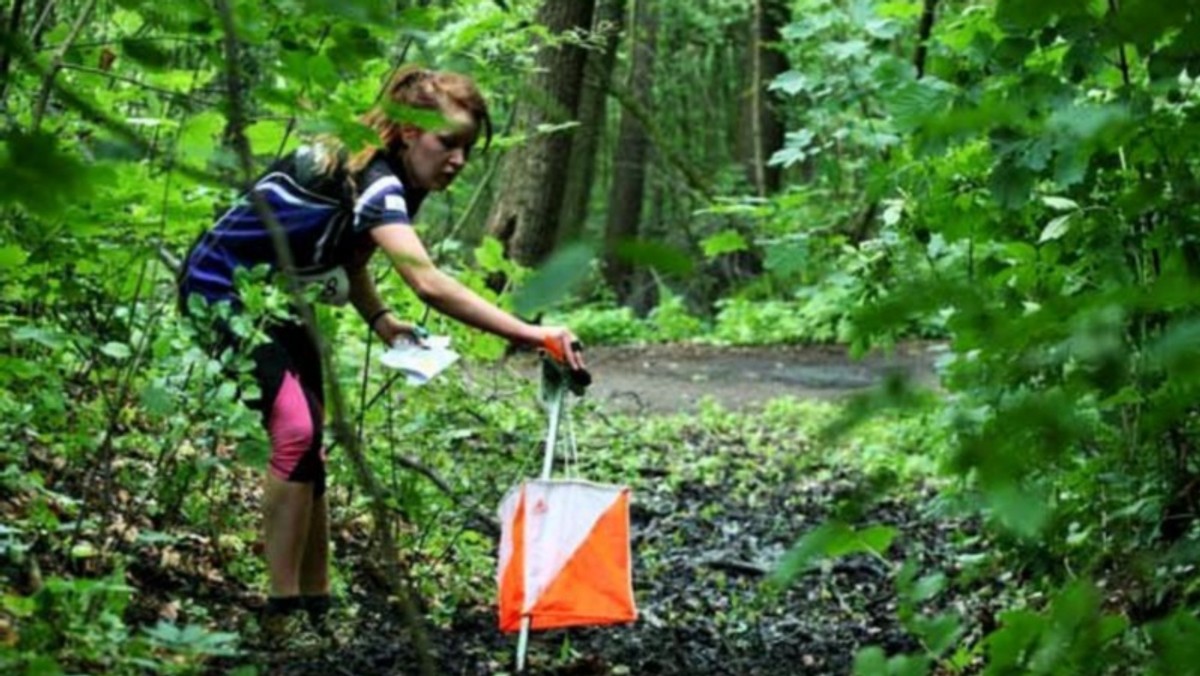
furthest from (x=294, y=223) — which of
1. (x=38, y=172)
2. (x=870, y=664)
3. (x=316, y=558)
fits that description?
(x=38, y=172)

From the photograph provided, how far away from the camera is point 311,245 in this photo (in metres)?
4.59

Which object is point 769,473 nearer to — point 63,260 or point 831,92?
point 831,92

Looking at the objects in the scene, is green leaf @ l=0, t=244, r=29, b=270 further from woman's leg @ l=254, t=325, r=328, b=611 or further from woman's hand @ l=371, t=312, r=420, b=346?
woman's hand @ l=371, t=312, r=420, b=346

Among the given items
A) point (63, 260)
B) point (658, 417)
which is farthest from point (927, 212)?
point (658, 417)

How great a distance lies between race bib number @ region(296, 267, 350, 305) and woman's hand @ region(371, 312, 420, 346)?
7.8 inches

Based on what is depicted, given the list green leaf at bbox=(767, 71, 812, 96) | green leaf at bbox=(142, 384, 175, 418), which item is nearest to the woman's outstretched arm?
green leaf at bbox=(142, 384, 175, 418)

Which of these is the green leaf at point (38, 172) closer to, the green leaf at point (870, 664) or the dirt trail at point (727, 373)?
the green leaf at point (870, 664)

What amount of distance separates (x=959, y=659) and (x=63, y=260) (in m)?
2.45

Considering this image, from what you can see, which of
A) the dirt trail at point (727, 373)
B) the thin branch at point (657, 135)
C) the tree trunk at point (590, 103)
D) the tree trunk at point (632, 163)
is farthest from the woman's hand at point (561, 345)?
the tree trunk at point (632, 163)

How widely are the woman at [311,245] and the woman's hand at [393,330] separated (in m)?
0.33

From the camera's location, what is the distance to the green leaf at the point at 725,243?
11.0ft

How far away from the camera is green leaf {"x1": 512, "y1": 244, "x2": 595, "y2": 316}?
59.4 inches

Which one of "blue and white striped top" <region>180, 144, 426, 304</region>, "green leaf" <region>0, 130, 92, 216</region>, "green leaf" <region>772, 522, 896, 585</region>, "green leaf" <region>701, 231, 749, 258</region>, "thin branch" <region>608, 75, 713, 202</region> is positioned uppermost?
"thin branch" <region>608, 75, 713, 202</region>

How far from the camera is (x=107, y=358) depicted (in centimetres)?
540
